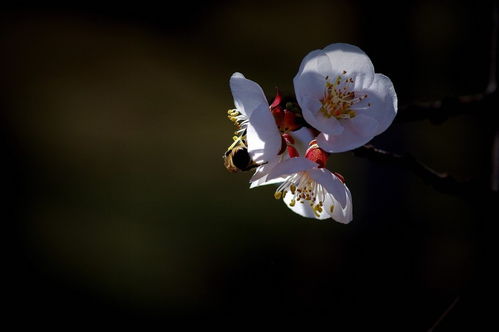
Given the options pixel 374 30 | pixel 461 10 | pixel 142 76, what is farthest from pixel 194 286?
pixel 461 10

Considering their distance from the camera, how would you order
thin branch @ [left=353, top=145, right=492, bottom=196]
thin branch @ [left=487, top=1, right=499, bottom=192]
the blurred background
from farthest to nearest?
the blurred background, thin branch @ [left=487, top=1, right=499, bottom=192], thin branch @ [left=353, top=145, right=492, bottom=196]

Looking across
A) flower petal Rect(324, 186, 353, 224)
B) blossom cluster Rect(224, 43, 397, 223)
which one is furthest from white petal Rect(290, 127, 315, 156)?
flower petal Rect(324, 186, 353, 224)

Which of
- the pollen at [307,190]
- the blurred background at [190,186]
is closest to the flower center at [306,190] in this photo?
the pollen at [307,190]

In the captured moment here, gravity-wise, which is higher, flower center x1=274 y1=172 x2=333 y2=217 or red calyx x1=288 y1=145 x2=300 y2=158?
red calyx x1=288 y1=145 x2=300 y2=158

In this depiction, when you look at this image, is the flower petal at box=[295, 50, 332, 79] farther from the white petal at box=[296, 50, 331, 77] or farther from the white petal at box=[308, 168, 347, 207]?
the white petal at box=[308, 168, 347, 207]

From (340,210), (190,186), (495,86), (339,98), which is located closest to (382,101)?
(339,98)

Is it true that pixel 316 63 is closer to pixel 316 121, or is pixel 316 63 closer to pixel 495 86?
pixel 316 121

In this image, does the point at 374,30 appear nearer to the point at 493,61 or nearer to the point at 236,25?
the point at 236,25
